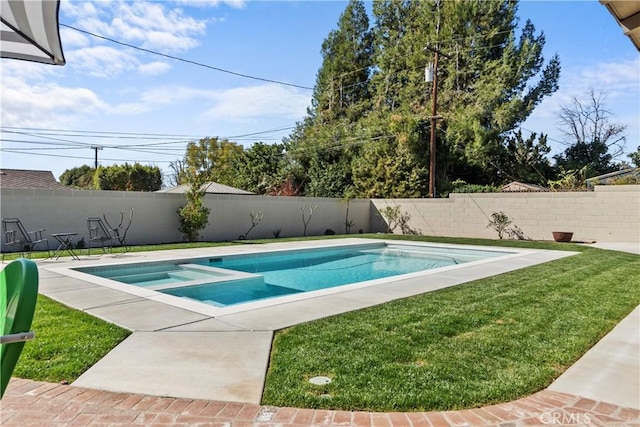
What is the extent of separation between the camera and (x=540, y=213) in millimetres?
17250

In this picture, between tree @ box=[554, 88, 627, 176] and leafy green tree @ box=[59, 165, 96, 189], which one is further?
leafy green tree @ box=[59, 165, 96, 189]

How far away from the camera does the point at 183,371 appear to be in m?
3.42

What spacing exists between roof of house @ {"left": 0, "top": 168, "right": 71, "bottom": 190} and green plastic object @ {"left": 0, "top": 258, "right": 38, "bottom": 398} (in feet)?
64.0

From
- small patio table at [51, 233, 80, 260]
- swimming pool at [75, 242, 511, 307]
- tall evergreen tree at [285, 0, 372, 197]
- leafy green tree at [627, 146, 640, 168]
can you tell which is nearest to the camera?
swimming pool at [75, 242, 511, 307]

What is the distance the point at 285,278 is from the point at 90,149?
32.3 meters

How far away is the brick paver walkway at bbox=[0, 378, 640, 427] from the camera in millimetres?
2654

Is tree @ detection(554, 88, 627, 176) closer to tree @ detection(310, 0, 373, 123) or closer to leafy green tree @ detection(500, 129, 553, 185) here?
leafy green tree @ detection(500, 129, 553, 185)

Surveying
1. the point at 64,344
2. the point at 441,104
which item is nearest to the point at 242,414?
Result: the point at 64,344

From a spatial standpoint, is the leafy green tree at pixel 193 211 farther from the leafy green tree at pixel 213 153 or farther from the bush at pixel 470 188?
the leafy green tree at pixel 213 153

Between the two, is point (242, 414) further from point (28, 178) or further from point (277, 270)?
point (28, 178)

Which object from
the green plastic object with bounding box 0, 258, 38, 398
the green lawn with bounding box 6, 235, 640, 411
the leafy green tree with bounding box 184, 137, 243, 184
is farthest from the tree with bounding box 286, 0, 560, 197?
the green plastic object with bounding box 0, 258, 38, 398

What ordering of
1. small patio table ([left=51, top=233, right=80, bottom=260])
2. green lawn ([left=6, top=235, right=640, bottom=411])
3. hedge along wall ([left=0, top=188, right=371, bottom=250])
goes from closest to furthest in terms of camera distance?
green lawn ([left=6, top=235, right=640, bottom=411]), small patio table ([left=51, top=233, right=80, bottom=260]), hedge along wall ([left=0, top=188, right=371, bottom=250])

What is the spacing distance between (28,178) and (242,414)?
68.3 ft

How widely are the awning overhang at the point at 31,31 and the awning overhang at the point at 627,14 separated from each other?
3048mm
